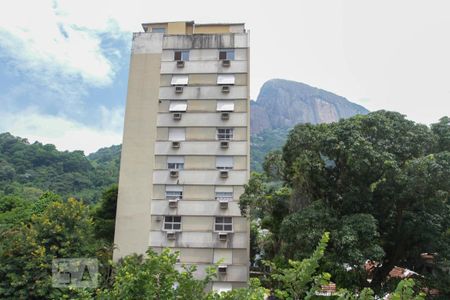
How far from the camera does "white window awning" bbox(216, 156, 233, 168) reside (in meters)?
25.3

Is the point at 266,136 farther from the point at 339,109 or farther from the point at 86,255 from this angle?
the point at 86,255

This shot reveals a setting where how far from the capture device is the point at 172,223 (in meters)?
24.6

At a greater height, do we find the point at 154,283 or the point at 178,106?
the point at 178,106

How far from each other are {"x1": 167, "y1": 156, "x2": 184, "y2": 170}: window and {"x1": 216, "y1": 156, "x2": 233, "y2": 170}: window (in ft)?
7.69

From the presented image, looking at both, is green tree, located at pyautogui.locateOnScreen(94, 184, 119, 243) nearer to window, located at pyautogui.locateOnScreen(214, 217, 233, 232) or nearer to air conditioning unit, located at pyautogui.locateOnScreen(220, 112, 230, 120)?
window, located at pyautogui.locateOnScreen(214, 217, 233, 232)

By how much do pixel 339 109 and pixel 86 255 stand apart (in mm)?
182804

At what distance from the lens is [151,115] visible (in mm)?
26203

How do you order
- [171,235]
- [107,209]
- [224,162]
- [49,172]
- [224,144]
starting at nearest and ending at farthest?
[171,235] → [224,162] → [224,144] → [107,209] → [49,172]

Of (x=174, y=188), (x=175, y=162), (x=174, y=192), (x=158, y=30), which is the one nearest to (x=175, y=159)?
(x=175, y=162)

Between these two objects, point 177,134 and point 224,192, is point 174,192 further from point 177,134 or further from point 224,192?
point 177,134

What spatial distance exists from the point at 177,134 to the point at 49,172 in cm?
4632

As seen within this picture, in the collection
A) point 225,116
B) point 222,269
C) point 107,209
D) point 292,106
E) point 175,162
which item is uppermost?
point 292,106

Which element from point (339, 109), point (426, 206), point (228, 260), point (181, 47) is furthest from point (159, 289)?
point (339, 109)

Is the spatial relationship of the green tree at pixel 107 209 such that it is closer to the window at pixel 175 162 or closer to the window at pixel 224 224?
the window at pixel 175 162
